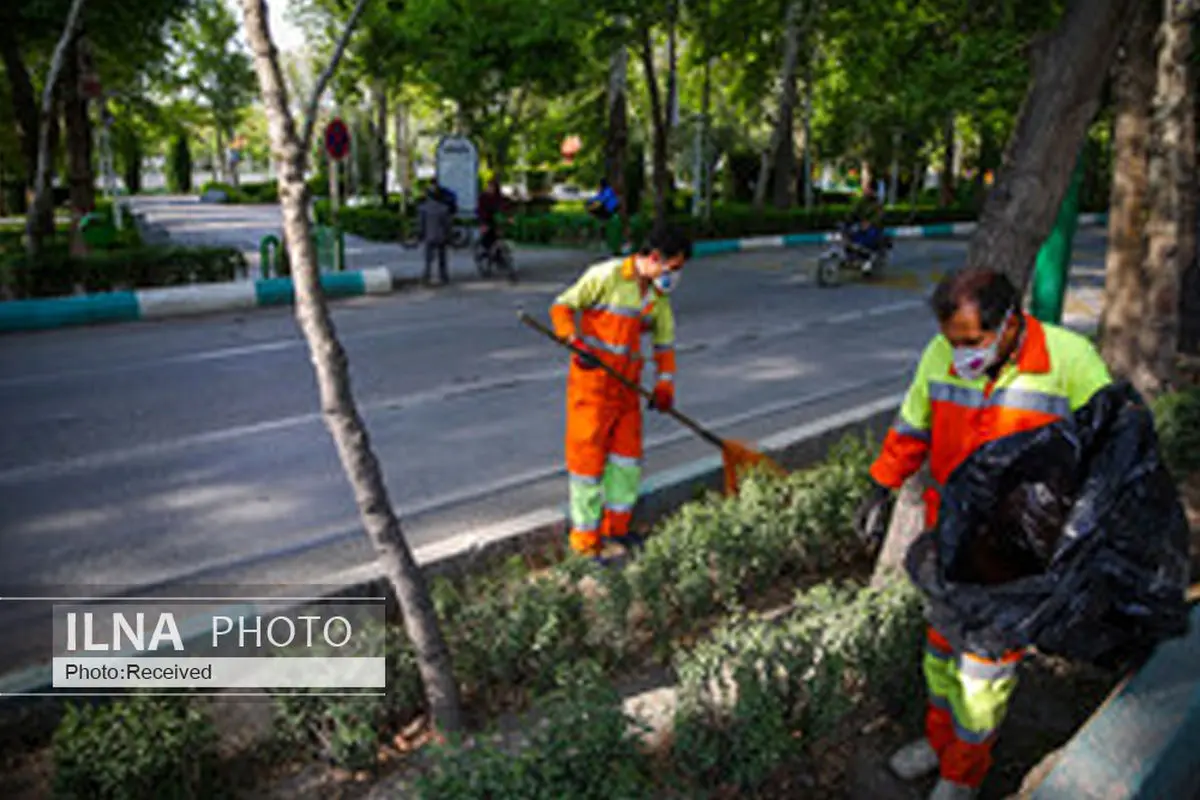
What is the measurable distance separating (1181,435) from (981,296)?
3881mm

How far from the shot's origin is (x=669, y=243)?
181 inches

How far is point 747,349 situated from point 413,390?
3.94m

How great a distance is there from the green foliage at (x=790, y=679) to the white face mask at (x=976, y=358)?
37.4 inches

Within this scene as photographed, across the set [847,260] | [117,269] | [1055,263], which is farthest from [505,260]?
[1055,263]

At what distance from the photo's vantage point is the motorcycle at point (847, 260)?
15.8 m

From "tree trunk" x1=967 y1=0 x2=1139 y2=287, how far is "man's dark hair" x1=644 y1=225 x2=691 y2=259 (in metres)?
1.32

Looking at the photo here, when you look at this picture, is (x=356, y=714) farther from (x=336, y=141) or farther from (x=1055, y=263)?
(x=336, y=141)

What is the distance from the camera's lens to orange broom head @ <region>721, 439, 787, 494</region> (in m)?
5.39

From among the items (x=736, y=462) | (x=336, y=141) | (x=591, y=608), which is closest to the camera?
(x=591, y=608)

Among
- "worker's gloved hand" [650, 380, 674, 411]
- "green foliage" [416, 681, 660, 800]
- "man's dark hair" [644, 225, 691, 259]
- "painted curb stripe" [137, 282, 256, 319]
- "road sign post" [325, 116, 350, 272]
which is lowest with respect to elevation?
"green foliage" [416, 681, 660, 800]

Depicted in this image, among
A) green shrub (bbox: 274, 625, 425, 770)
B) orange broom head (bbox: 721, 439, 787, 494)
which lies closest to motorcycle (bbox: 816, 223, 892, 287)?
orange broom head (bbox: 721, 439, 787, 494)

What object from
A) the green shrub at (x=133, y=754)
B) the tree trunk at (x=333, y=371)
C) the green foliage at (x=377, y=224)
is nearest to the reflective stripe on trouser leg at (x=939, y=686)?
the tree trunk at (x=333, y=371)

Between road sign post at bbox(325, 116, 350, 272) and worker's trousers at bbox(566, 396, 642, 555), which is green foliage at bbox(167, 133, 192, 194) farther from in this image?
worker's trousers at bbox(566, 396, 642, 555)

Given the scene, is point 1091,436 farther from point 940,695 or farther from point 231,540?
point 231,540
